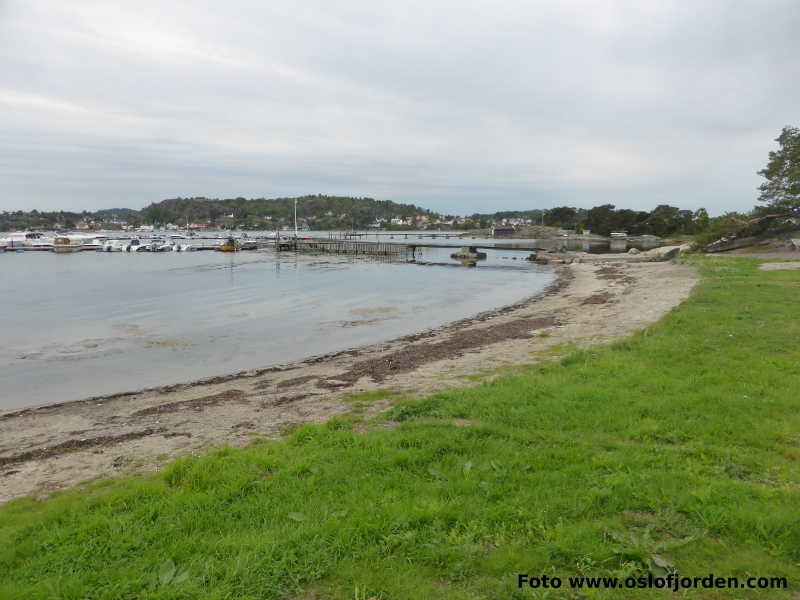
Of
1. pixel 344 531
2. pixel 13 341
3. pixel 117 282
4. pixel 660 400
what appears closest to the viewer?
pixel 344 531

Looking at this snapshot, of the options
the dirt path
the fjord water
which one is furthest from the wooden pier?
the dirt path

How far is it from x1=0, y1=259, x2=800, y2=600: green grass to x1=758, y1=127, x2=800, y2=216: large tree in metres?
51.8

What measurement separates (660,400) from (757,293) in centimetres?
1647

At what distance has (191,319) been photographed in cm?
3003

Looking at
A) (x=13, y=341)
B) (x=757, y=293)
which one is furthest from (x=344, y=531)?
(x=13, y=341)

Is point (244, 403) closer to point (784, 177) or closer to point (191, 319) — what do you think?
A: point (191, 319)

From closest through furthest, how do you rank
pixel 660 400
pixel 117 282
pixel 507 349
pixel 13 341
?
pixel 660 400, pixel 507 349, pixel 13 341, pixel 117 282

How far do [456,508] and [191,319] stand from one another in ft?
93.1

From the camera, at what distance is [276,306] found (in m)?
35.5

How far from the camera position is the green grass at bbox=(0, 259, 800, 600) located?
424cm

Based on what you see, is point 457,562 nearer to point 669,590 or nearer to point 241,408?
point 669,590

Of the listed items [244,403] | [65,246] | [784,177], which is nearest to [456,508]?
[244,403]

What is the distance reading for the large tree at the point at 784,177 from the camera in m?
47.8

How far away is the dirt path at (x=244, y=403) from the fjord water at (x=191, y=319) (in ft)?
9.45
